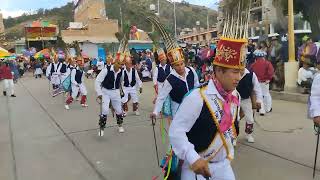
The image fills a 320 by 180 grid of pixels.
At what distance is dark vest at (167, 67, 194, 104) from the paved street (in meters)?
1.23

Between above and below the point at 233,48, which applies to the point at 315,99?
below

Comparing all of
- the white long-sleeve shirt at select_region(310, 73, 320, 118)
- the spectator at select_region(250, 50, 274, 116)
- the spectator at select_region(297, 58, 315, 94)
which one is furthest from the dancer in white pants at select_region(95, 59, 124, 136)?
the spectator at select_region(297, 58, 315, 94)

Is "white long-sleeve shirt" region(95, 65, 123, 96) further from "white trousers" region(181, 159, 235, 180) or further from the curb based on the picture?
"white trousers" region(181, 159, 235, 180)

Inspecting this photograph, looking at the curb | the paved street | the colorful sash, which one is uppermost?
the colorful sash

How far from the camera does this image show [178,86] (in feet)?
21.8

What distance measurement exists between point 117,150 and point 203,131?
520cm

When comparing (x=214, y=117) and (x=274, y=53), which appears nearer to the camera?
(x=214, y=117)

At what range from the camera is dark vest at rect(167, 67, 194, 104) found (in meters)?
6.62

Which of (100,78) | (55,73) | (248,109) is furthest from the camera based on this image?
(55,73)

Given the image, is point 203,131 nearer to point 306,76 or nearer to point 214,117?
point 214,117

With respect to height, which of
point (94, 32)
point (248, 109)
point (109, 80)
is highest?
point (94, 32)

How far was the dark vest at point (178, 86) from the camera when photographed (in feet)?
21.7

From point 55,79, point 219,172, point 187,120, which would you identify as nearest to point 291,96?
point 219,172

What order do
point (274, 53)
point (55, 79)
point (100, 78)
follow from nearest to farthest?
point (100, 78), point (274, 53), point (55, 79)
